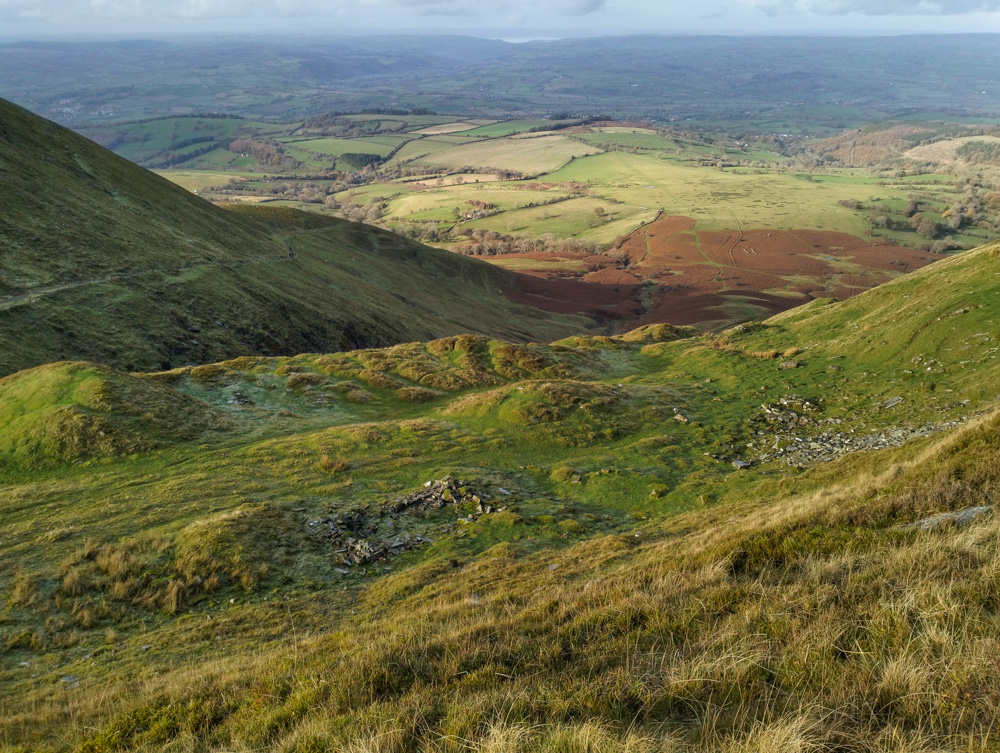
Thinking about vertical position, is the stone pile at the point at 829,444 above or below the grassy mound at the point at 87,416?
below

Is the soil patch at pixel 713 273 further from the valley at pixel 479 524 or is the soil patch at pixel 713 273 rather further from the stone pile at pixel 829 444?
the stone pile at pixel 829 444

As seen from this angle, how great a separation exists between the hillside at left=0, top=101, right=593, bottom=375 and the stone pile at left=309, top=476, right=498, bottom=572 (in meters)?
33.2

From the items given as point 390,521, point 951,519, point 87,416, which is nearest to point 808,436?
point 951,519

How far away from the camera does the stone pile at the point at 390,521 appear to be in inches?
773

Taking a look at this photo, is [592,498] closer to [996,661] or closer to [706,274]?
[996,661]

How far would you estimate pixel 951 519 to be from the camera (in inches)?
420

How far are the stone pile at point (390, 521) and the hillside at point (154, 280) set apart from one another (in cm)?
3318

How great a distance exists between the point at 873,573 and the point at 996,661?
262cm

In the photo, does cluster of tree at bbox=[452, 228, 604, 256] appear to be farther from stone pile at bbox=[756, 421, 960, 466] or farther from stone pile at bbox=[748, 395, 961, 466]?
stone pile at bbox=[756, 421, 960, 466]

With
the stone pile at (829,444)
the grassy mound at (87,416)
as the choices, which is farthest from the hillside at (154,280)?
the stone pile at (829,444)

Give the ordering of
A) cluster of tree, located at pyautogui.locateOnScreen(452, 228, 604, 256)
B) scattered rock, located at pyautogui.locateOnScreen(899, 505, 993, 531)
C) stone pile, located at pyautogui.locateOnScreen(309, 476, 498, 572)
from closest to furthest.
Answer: scattered rock, located at pyautogui.locateOnScreen(899, 505, 993, 531) < stone pile, located at pyautogui.locateOnScreen(309, 476, 498, 572) < cluster of tree, located at pyautogui.locateOnScreen(452, 228, 604, 256)

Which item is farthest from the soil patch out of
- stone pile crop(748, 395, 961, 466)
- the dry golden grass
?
the dry golden grass

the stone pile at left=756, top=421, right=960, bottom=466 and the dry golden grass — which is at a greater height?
the dry golden grass

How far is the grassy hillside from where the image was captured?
7258 mm
